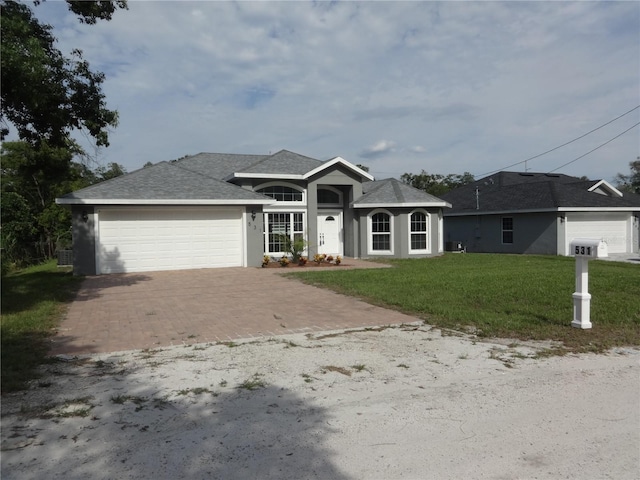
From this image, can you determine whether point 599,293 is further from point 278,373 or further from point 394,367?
point 278,373

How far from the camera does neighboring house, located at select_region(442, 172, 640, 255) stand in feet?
81.7

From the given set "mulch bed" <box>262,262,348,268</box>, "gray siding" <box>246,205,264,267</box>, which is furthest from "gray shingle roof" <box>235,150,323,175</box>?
"mulch bed" <box>262,262,348,268</box>

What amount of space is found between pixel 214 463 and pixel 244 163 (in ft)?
72.0

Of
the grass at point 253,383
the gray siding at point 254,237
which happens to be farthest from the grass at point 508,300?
the grass at point 253,383

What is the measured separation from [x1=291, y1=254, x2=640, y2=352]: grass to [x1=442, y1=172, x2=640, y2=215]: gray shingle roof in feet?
39.5

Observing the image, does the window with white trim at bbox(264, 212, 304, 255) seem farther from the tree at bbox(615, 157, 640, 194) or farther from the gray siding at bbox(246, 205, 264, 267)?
the tree at bbox(615, 157, 640, 194)

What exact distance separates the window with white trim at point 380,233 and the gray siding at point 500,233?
8.80 metres

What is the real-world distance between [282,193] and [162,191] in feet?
17.1

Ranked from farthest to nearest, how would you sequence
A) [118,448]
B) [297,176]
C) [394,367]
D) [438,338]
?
[297,176], [438,338], [394,367], [118,448]

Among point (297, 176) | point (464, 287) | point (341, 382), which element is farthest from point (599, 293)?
point (297, 176)

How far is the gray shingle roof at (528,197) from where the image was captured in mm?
25203

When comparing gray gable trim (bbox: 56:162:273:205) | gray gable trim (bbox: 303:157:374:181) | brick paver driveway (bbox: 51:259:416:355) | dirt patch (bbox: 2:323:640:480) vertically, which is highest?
→ gray gable trim (bbox: 303:157:374:181)

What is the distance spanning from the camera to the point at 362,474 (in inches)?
131

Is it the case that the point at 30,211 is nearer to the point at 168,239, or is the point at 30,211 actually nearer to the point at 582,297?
the point at 168,239
